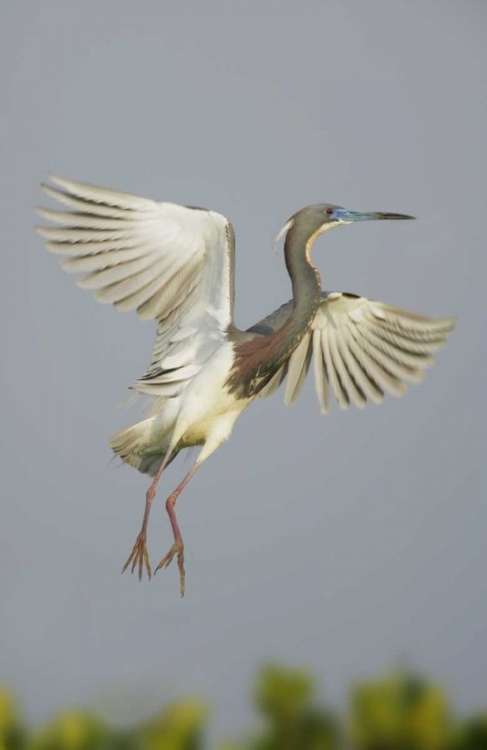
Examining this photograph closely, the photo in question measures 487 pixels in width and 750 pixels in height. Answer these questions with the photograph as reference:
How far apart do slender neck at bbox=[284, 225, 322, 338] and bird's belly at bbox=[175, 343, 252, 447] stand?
1.79 feet

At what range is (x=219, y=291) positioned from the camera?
11219mm

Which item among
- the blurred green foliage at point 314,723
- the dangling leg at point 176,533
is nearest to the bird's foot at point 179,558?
the dangling leg at point 176,533

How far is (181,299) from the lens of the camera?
36.9ft

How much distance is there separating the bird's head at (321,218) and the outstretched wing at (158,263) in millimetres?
681

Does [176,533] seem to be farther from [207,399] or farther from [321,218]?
[321,218]

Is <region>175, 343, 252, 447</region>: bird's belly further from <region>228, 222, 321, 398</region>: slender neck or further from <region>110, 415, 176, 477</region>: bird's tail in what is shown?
<region>110, 415, 176, 477</region>: bird's tail

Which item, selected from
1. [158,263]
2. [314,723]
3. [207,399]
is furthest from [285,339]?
[314,723]

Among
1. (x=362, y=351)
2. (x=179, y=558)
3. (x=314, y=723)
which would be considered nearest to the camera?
(x=179, y=558)

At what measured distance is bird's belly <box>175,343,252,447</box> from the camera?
11.1m

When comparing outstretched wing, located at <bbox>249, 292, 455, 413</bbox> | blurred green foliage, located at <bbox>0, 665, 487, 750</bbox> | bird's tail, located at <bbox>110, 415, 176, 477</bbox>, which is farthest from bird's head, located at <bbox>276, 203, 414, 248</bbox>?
blurred green foliage, located at <bbox>0, 665, 487, 750</bbox>

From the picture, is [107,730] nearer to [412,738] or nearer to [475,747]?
[412,738]

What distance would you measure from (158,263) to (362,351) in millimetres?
2303

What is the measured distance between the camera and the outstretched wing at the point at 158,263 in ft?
35.8

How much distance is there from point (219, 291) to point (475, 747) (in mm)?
10509
